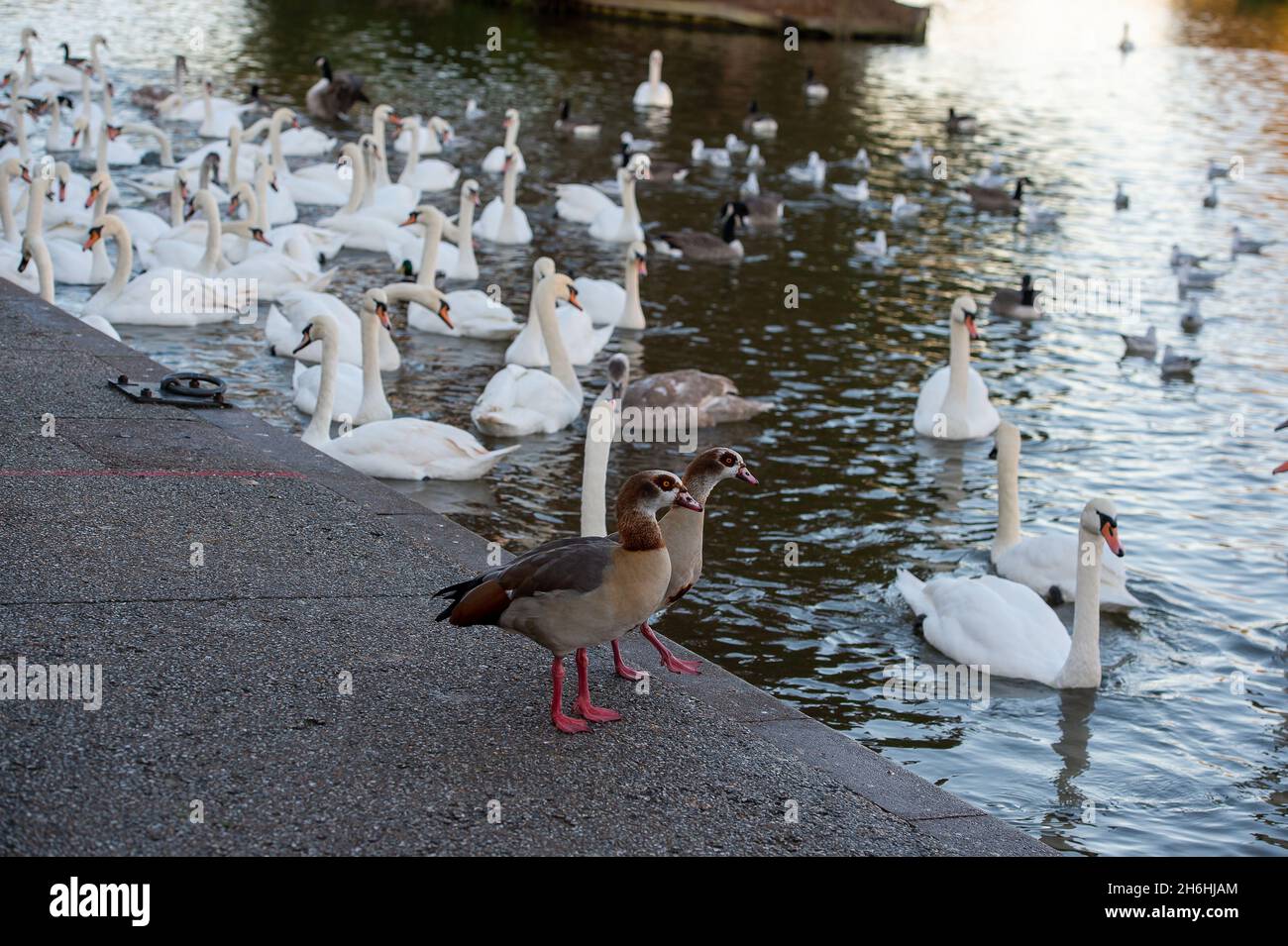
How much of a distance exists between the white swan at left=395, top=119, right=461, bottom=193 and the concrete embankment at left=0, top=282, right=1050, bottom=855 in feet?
50.6

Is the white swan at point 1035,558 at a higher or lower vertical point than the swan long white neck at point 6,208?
lower

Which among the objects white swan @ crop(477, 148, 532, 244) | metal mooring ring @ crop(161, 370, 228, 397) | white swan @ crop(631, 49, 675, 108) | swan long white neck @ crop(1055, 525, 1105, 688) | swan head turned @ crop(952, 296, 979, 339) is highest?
white swan @ crop(631, 49, 675, 108)

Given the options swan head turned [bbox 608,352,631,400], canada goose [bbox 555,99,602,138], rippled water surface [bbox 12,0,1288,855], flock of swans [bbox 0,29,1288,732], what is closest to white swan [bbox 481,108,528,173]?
flock of swans [bbox 0,29,1288,732]

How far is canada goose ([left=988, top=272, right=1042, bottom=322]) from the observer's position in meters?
17.8

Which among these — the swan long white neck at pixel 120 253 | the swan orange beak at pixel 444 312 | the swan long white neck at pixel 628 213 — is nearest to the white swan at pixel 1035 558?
the swan orange beak at pixel 444 312

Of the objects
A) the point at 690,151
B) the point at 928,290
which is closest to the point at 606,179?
the point at 690,151

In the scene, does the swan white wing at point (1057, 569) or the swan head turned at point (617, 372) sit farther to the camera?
the swan head turned at point (617, 372)

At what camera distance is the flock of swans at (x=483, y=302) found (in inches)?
233

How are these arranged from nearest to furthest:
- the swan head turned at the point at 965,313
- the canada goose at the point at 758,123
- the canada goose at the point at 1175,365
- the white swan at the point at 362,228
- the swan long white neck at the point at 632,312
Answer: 1. the swan head turned at the point at 965,313
2. the canada goose at the point at 1175,365
3. the swan long white neck at the point at 632,312
4. the white swan at the point at 362,228
5. the canada goose at the point at 758,123

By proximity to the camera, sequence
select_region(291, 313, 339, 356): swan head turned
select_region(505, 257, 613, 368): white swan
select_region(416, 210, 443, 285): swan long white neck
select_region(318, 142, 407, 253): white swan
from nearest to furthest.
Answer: select_region(291, 313, 339, 356): swan head turned → select_region(505, 257, 613, 368): white swan → select_region(416, 210, 443, 285): swan long white neck → select_region(318, 142, 407, 253): white swan

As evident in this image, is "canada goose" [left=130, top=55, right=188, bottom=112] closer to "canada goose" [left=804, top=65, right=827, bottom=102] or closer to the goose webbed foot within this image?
"canada goose" [left=804, top=65, right=827, bottom=102]

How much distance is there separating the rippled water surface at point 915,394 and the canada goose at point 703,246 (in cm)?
31

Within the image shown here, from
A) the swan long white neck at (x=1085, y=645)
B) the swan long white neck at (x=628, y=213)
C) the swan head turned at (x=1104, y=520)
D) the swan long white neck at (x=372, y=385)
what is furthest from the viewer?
the swan long white neck at (x=628, y=213)

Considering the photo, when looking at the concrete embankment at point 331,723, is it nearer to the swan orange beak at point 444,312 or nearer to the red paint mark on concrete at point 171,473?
the red paint mark on concrete at point 171,473
